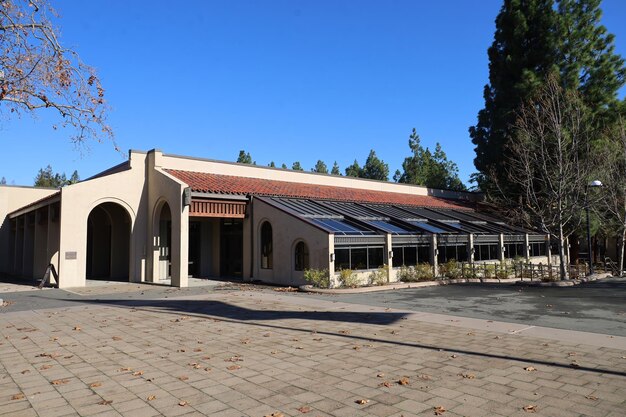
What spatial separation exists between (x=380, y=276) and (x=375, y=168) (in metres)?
62.4

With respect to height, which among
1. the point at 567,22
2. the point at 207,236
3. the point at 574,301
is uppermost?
the point at 567,22

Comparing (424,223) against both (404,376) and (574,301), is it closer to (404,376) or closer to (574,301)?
(574,301)

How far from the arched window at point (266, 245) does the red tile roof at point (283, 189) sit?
2030mm

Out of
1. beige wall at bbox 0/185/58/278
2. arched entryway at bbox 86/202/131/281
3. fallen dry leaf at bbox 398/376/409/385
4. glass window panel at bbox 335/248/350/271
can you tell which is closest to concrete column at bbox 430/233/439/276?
glass window panel at bbox 335/248/350/271

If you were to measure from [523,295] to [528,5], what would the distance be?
29343 mm

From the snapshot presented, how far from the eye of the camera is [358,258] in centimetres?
2005

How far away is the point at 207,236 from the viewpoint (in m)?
25.1

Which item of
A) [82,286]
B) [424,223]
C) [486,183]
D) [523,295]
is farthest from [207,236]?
[486,183]

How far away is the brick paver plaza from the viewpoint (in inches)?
200

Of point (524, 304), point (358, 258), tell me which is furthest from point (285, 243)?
point (524, 304)

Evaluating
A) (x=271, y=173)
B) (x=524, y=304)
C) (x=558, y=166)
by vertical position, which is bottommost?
(x=524, y=304)

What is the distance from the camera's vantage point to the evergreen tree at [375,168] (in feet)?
265

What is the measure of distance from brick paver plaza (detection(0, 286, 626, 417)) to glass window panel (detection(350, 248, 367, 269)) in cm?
855

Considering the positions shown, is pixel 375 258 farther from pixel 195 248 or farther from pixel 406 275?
pixel 195 248
